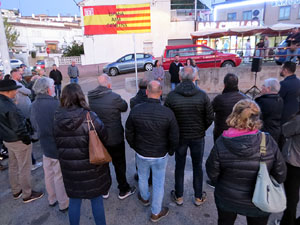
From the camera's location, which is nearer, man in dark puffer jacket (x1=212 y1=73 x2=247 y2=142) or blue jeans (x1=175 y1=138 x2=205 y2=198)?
blue jeans (x1=175 y1=138 x2=205 y2=198)

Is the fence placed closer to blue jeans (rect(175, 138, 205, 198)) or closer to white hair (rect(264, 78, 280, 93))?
blue jeans (rect(175, 138, 205, 198))

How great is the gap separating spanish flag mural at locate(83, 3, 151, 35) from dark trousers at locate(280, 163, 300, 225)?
1873 cm

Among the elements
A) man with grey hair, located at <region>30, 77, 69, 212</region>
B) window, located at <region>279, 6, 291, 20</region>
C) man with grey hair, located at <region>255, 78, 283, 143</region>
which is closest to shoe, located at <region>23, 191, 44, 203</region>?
man with grey hair, located at <region>30, 77, 69, 212</region>

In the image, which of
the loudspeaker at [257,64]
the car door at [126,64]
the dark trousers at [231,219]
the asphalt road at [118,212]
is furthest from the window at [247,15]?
the dark trousers at [231,219]

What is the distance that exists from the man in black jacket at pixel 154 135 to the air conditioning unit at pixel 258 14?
91.6 ft

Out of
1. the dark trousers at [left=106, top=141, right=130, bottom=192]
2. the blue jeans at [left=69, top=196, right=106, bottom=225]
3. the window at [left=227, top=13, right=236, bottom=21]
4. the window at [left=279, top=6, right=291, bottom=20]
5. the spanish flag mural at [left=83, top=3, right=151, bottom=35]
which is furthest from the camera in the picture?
the window at [left=227, top=13, right=236, bottom=21]

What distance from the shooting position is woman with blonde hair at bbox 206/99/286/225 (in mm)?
1649

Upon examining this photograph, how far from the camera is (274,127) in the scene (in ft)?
9.75

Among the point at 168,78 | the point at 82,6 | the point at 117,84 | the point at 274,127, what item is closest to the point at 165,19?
the point at 82,6

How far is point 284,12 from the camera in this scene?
23.8 metres

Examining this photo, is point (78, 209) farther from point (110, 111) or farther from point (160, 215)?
point (110, 111)

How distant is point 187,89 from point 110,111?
3.50 feet

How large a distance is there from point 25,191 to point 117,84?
1019 centimetres

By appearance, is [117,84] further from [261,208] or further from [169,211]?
[261,208]
